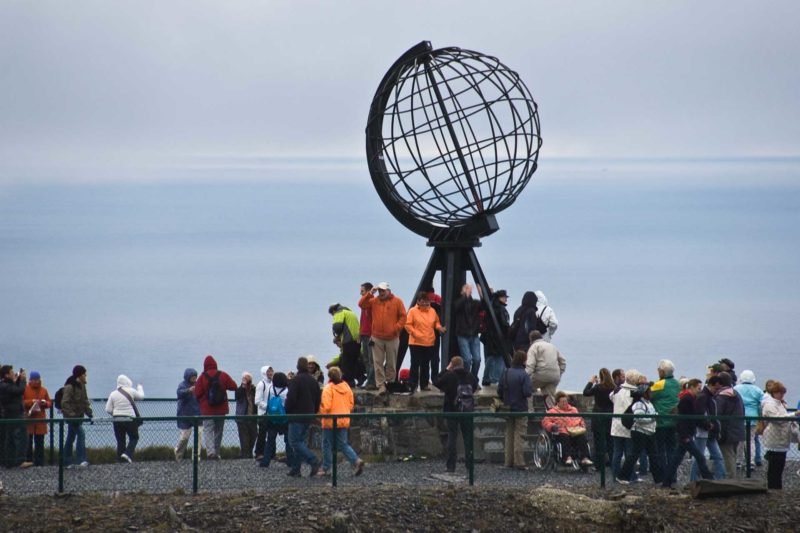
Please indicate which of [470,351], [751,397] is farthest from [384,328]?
[751,397]

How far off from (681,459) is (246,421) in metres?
5.11

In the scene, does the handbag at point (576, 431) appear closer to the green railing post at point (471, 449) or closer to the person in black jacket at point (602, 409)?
the person in black jacket at point (602, 409)

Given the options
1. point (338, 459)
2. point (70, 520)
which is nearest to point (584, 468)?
point (338, 459)

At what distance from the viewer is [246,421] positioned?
1895cm

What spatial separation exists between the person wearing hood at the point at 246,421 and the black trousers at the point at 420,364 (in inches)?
86.3

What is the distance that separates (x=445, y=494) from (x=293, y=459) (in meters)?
2.09

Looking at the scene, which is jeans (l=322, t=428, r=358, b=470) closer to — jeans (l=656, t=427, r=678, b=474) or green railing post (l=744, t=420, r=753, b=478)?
jeans (l=656, t=427, r=678, b=474)

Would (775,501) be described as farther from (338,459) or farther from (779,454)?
(338,459)

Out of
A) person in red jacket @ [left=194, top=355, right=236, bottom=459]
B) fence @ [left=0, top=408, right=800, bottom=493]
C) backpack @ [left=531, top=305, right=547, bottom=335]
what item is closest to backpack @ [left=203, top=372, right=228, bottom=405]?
person in red jacket @ [left=194, top=355, right=236, bottom=459]

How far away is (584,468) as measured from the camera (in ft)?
62.9

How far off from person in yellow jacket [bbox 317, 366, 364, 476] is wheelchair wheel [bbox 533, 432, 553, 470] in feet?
7.21

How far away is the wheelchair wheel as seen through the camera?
63.5ft

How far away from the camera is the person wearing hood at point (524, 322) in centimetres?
2209

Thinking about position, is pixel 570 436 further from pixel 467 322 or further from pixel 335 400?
pixel 467 322
